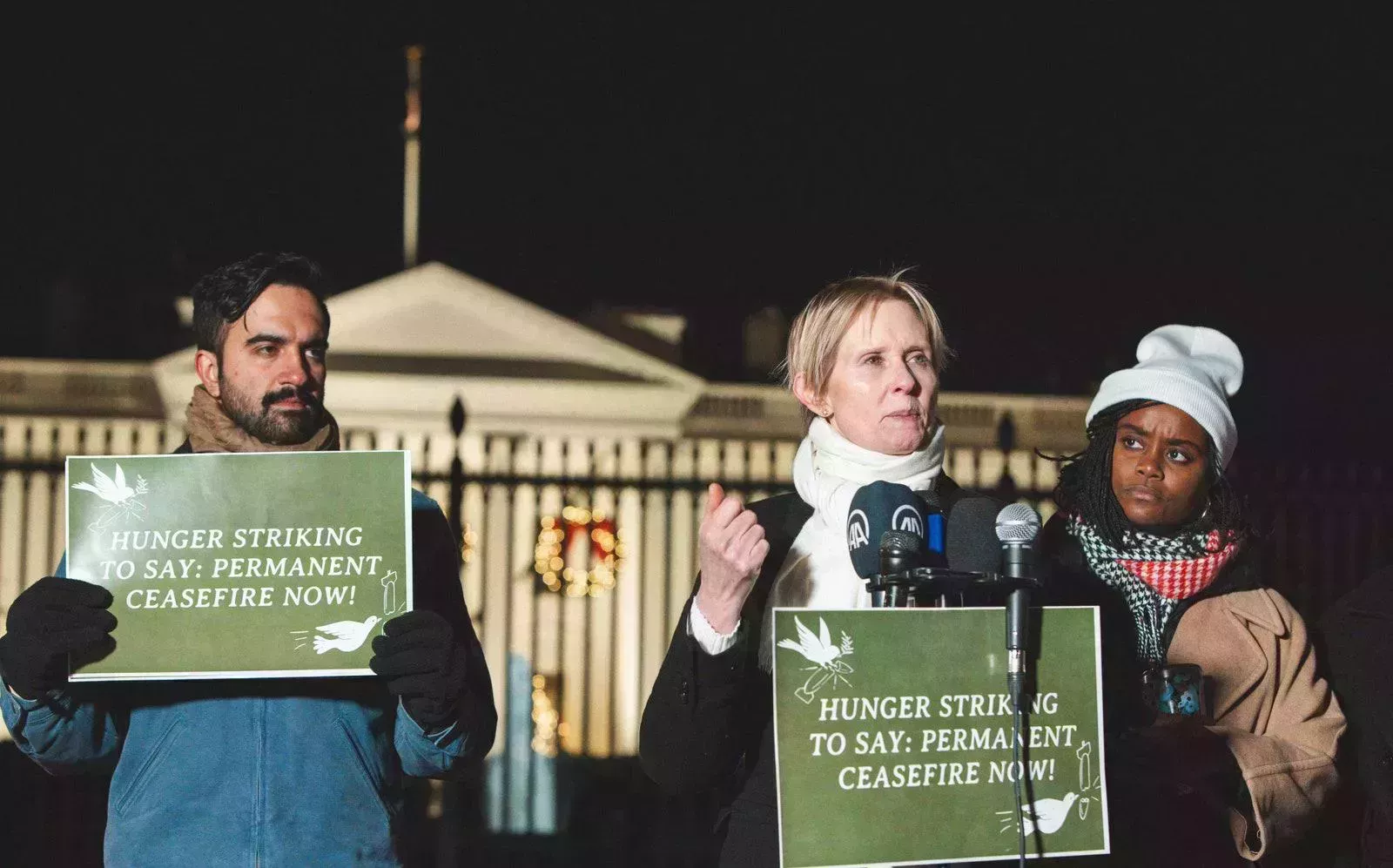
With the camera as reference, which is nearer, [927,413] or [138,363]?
[927,413]

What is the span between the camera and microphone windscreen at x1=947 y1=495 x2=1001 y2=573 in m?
2.80

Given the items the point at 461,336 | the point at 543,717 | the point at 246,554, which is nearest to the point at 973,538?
the point at 246,554

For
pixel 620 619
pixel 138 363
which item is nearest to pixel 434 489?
pixel 620 619

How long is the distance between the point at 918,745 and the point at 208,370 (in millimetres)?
1706

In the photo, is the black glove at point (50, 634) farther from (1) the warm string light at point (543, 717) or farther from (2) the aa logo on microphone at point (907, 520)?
(1) the warm string light at point (543, 717)

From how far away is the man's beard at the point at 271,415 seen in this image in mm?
3268

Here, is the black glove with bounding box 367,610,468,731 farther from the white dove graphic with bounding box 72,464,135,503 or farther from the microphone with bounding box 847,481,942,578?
the microphone with bounding box 847,481,942,578

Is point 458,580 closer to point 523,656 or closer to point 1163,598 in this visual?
point 1163,598

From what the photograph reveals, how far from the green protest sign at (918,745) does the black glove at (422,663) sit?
2.32 feet

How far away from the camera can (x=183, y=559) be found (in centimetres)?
315

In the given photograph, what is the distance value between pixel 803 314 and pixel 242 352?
1187 mm

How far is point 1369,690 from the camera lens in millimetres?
3746

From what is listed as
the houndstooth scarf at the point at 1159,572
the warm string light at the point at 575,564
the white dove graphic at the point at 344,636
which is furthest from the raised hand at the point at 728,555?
the warm string light at the point at 575,564

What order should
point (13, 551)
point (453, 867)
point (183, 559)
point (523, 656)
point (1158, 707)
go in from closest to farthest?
point (183, 559)
point (1158, 707)
point (453, 867)
point (523, 656)
point (13, 551)
